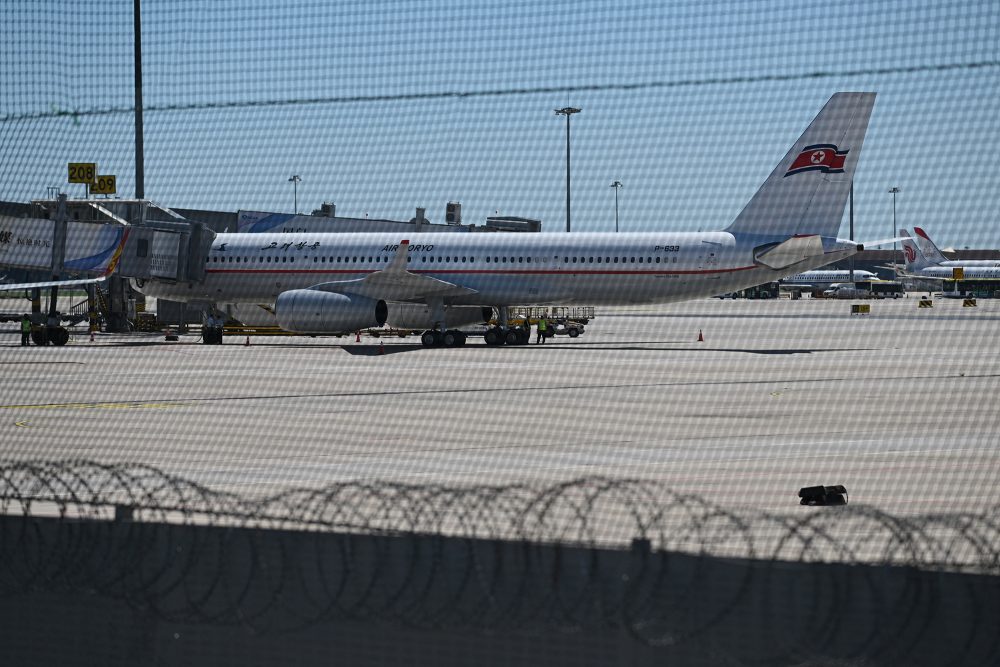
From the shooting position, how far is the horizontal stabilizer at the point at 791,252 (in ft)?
91.5

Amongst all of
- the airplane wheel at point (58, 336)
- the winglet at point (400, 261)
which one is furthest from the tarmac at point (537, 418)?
the airplane wheel at point (58, 336)

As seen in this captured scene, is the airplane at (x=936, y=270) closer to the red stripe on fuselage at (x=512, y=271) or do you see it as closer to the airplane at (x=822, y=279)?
the airplane at (x=822, y=279)

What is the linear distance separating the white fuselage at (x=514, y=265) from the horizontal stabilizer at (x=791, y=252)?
10.5 inches

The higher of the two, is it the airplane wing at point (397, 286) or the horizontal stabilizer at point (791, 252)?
the horizontal stabilizer at point (791, 252)

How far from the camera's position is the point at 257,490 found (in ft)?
31.7

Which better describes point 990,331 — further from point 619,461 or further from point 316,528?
point 316,528

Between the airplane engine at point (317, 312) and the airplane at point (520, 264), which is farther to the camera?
the airplane engine at point (317, 312)

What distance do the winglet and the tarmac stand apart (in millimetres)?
2684

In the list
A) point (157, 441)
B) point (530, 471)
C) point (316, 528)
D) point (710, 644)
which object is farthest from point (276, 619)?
point (157, 441)

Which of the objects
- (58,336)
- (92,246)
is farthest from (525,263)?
(58,336)

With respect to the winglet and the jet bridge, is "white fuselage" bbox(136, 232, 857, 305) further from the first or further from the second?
the winglet

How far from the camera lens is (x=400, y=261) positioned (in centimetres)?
3122

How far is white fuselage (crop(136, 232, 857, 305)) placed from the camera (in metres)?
30.8

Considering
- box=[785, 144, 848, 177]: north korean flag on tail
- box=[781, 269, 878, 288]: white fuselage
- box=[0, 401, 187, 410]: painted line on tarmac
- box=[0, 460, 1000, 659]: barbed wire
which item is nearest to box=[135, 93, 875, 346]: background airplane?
box=[785, 144, 848, 177]: north korean flag on tail
